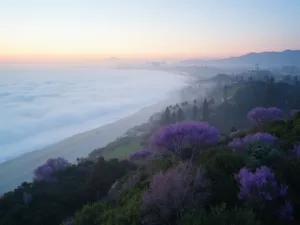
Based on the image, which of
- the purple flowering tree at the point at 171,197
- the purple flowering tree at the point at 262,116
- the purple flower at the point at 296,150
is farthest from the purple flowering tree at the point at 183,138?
the purple flowering tree at the point at 262,116

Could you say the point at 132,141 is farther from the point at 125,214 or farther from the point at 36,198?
the point at 125,214

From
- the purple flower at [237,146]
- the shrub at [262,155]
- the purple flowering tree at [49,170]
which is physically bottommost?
the purple flowering tree at [49,170]

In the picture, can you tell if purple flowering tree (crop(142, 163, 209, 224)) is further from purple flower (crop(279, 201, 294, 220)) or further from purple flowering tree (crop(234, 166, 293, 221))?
purple flower (crop(279, 201, 294, 220))

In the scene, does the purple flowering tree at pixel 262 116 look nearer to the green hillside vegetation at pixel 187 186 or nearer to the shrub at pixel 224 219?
the green hillside vegetation at pixel 187 186

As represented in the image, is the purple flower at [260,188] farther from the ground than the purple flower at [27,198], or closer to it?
farther from the ground

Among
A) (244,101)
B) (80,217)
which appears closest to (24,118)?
(244,101)

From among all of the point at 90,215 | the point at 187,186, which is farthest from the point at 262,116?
the point at 90,215

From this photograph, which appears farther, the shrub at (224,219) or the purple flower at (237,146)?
the purple flower at (237,146)

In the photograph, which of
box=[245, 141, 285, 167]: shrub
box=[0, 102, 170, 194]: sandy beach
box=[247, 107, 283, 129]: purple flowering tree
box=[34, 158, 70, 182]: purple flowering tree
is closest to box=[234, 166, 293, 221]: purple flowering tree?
box=[245, 141, 285, 167]: shrub

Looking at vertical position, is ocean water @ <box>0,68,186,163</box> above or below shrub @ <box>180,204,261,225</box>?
below
